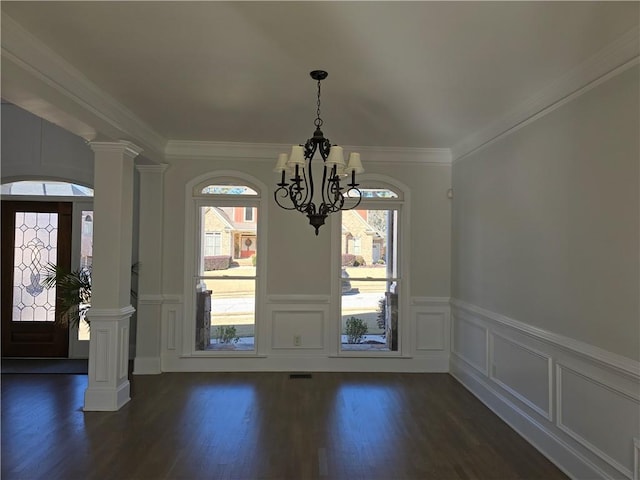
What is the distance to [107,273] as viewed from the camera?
3.81 meters

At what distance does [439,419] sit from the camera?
3629 millimetres

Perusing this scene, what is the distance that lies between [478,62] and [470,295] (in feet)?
8.53

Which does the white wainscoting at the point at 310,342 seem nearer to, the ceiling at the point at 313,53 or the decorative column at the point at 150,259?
the decorative column at the point at 150,259

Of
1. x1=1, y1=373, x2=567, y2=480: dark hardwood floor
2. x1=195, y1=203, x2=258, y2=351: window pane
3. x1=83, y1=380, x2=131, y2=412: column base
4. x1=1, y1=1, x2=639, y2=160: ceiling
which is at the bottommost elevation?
x1=1, y1=373, x2=567, y2=480: dark hardwood floor

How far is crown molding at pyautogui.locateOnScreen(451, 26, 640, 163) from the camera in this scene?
2.28m

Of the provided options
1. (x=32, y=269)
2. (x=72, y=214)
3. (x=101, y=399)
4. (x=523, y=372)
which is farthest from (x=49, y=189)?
(x=523, y=372)

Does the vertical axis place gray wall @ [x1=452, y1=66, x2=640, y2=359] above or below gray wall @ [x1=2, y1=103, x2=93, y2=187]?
below

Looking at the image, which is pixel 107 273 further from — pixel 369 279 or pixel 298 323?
pixel 369 279

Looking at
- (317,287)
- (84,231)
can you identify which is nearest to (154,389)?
(317,287)

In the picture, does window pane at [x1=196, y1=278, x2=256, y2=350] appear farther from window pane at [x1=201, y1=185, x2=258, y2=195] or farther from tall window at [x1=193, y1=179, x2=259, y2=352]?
window pane at [x1=201, y1=185, x2=258, y2=195]

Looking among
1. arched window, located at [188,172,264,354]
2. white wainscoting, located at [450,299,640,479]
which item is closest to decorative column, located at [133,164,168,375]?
arched window, located at [188,172,264,354]

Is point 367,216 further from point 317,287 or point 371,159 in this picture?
point 317,287

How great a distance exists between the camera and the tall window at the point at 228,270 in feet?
16.5

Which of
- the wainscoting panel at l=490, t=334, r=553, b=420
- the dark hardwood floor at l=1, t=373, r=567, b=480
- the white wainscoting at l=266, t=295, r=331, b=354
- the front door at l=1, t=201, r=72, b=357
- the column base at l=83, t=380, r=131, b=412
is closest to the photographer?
the dark hardwood floor at l=1, t=373, r=567, b=480
